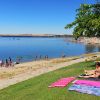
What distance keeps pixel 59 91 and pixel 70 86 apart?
43.3 inches

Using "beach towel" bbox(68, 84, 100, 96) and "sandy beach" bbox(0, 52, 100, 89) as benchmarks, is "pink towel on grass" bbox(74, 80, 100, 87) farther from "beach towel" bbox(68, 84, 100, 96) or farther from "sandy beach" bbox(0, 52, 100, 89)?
"sandy beach" bbox(0, 52, 100, 89)

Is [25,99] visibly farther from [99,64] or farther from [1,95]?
[99,64]

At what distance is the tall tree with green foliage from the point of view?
2875 cm

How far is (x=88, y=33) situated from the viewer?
95.7ft

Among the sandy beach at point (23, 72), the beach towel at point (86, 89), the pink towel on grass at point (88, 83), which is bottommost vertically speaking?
the sandy beach at point (23, 72)

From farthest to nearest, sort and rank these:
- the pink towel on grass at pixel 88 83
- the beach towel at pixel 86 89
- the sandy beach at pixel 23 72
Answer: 1. the sandy beach at pixel 23 72
2. the pink towel on grass at pixel 88 83
3. the beach towel at pixel 86 89

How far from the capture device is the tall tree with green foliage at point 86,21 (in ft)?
94.3

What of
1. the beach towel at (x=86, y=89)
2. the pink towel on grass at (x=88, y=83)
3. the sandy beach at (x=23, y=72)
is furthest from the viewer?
the sandy beach at (x=23, y=72)

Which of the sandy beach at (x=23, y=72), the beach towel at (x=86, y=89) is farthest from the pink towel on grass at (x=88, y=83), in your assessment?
the sandy beach at (x=23, y=72)

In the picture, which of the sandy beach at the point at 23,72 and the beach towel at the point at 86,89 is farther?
the sandy beach at the point at 23,72

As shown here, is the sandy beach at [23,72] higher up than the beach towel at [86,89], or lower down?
lower down

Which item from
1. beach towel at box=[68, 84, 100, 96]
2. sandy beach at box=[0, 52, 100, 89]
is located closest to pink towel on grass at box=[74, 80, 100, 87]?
beach towel at box=[68, 84, 100, 96]

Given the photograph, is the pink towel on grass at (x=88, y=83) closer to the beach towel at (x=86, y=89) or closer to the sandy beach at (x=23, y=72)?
the beach towel at (x=86, y=89)

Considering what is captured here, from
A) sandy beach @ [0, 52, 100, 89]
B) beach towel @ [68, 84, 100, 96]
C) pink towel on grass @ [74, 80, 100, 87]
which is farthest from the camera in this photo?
sandy beach @ [0, 52, 100, 89]
